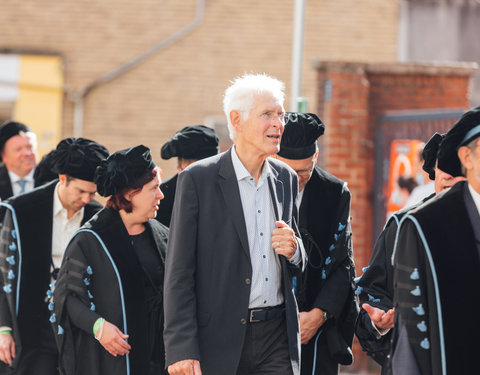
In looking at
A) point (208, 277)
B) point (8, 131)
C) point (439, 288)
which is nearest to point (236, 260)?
point (208, 277)

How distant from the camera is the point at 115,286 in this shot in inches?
204

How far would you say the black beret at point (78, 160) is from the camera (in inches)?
228

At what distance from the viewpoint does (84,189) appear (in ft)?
19.1

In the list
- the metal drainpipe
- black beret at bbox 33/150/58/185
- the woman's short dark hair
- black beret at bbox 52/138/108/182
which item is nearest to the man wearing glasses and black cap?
the woman's short dark hair

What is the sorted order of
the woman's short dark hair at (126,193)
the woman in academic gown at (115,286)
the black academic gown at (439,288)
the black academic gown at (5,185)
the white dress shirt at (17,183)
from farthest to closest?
the white dress shirt at (17,183)
the black academic gown at (5,185)
the woman's short dark hair at (126,193)
the woman in academic gown at (115,286)
the black academic gown at (439,288)

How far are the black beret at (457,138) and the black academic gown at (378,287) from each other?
2.53 ft

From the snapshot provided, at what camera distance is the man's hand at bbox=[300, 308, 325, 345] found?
17.2 feet

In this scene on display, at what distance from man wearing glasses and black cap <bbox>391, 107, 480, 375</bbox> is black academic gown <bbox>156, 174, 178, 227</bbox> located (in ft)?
7.84

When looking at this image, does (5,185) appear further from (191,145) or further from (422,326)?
(422,326)

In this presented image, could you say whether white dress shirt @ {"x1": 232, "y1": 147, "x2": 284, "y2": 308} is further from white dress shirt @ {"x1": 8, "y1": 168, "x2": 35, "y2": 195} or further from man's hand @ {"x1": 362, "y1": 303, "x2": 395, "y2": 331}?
white dress shirt @ {"x1": 8, "y1": 168, "x2": 35, "y2": 195}

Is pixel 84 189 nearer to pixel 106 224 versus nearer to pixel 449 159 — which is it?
pixel 106 224

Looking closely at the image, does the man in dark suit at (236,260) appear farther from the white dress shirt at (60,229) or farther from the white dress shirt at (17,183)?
the white dress shirt at (17,183)

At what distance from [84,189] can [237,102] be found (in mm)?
1656

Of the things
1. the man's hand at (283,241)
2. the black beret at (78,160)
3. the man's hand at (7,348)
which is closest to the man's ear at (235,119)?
the man's hand at (283,241)
